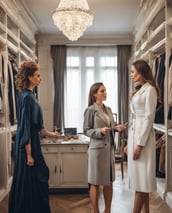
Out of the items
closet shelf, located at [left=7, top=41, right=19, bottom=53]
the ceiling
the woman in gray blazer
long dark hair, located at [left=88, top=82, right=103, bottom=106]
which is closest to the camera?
the woman in gray blazer

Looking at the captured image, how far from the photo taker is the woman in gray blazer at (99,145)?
317cm

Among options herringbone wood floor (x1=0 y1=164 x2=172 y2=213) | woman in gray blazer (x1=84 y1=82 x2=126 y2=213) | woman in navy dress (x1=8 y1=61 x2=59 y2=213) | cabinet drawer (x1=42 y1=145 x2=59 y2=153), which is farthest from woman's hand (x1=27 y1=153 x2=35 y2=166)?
cabinet drawer (x1=42 y1=145 x2=59 y2=153)

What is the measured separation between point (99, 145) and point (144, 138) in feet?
1.80

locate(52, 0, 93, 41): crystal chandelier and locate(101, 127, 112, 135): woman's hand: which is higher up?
locate(52, 0, 93, 41): crystal chandelier

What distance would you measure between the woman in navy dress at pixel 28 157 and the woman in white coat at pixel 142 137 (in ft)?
2.78

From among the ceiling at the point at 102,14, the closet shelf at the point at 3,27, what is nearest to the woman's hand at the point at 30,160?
the closet shelf at the point at 3,27

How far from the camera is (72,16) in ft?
14.3

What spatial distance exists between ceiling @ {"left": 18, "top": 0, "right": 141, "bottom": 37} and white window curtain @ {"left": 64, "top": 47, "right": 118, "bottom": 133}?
664mm

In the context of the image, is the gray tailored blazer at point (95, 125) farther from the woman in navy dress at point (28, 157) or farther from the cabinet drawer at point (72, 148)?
the cabinet drawer at point (72, 148)

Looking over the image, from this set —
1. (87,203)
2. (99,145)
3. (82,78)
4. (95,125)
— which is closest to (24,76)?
(95,125)

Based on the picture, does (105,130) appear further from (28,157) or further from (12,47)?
(12,47)

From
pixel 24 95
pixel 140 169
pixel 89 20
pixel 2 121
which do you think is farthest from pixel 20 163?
pixel 89 20

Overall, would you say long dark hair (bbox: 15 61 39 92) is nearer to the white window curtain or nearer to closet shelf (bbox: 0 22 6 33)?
closet shelf (bbox: 0 22 6 33)

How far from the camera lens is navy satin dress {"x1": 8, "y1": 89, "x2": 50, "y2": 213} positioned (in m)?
2.73
